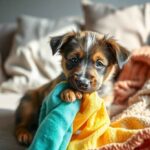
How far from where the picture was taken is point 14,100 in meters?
2.47

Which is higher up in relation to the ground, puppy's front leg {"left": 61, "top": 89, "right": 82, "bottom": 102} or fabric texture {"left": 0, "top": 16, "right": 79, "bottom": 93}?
puppy's front leg {"left": 61, "top": 89, "right": 82, "bottom": 102}

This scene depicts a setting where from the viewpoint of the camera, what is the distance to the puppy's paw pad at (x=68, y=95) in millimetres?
1445

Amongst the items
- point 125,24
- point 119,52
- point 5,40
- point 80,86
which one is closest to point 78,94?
point 80,86

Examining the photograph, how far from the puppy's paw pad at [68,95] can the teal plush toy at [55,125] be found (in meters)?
0.01

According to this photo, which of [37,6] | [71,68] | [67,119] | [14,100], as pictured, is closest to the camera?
[67,119]

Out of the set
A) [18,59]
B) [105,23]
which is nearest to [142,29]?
[105,23]

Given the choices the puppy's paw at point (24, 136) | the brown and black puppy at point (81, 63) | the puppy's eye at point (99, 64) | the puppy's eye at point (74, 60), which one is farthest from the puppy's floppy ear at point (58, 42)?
the puppy's paw at point (24, 136)

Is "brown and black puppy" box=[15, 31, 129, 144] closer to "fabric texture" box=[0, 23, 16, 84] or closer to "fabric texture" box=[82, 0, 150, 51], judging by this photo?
"fabric texture" box=[82, 0, 150, 51]

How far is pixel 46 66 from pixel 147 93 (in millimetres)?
1003

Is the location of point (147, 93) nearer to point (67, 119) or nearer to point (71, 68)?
point (71, 68)

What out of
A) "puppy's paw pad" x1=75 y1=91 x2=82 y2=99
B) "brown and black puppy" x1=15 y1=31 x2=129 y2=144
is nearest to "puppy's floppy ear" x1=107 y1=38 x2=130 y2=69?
"brown and black puppy" x1=15 y1=31 x2=129 y2=144

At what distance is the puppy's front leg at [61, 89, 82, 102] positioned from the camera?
145 cm

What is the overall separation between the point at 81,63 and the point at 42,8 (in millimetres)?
1963

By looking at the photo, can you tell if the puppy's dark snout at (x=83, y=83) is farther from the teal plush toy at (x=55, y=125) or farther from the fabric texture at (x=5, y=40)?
the fabric texture at (x=5, y=40)
